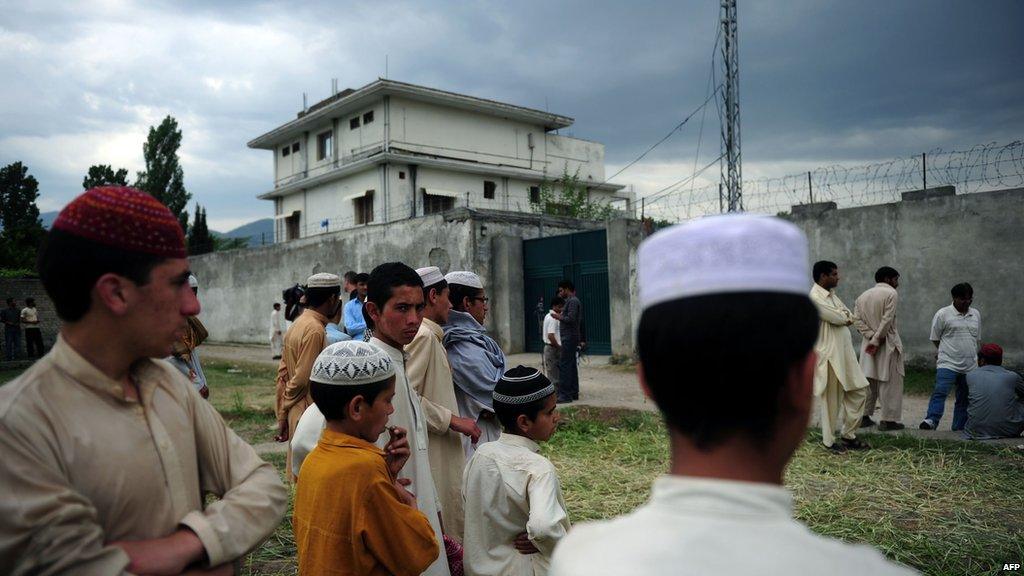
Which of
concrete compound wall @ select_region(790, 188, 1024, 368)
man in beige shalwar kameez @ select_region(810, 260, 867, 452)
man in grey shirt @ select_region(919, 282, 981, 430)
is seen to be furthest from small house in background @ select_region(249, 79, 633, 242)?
man in beige shalwar kameez @ select_region(810, 260, 867, 452)

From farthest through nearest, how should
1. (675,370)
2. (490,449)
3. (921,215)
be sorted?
1. (921,215)
2. (490,449)
3. (675,370)

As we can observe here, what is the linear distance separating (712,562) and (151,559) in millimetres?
1181

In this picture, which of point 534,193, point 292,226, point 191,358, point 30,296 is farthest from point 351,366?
point 292,226

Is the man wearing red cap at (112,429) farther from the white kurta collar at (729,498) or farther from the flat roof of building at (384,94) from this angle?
the flat roof of building at (384,94)

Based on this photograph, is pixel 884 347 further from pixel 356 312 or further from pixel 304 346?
pixel 304 346

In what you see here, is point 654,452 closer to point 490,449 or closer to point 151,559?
point 490,449

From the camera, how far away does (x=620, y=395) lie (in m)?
12.3

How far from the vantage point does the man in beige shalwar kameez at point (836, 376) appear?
7.57 metres

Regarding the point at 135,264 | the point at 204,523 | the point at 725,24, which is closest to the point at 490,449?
the point at 204,523

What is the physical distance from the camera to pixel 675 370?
3.56ft

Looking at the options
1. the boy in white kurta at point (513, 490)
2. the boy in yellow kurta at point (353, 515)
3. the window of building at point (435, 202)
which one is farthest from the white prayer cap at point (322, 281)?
the window of building at point (435, 202)

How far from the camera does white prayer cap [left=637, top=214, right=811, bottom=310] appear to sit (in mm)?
1057

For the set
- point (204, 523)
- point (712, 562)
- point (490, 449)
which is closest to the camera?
point (712, 562)

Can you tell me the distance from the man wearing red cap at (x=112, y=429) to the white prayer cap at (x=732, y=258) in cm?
116
